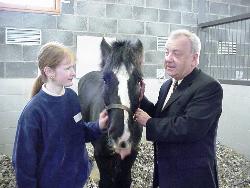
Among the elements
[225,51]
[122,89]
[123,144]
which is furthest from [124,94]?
[225,51]

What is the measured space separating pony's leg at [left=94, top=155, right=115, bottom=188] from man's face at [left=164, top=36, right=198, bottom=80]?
973mm

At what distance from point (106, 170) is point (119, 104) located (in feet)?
2.88

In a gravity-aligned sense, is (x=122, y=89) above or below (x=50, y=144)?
above

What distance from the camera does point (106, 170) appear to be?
2.56 m

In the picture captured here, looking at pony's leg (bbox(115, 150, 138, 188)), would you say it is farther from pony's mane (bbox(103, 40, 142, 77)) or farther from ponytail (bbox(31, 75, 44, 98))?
ponytail (bbox(31, 75, 44, 98))

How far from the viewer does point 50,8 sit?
4633 millimetres

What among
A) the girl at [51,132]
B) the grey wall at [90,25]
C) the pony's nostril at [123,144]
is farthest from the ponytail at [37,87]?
the grey wall at [90,25]

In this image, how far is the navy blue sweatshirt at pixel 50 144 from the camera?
1.53 meters

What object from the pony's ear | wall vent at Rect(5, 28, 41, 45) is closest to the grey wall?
wall vent at Rect(5, 28, 41, 45)

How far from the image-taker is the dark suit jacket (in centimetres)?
170

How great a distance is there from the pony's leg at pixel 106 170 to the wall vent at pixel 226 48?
4.17 meters

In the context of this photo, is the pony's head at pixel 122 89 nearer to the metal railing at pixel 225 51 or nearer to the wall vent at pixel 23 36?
the wall vent at pixel 23 36

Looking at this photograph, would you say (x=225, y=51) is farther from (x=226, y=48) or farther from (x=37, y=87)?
(x=37, y=87)

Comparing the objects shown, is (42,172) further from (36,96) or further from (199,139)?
(199,139)
